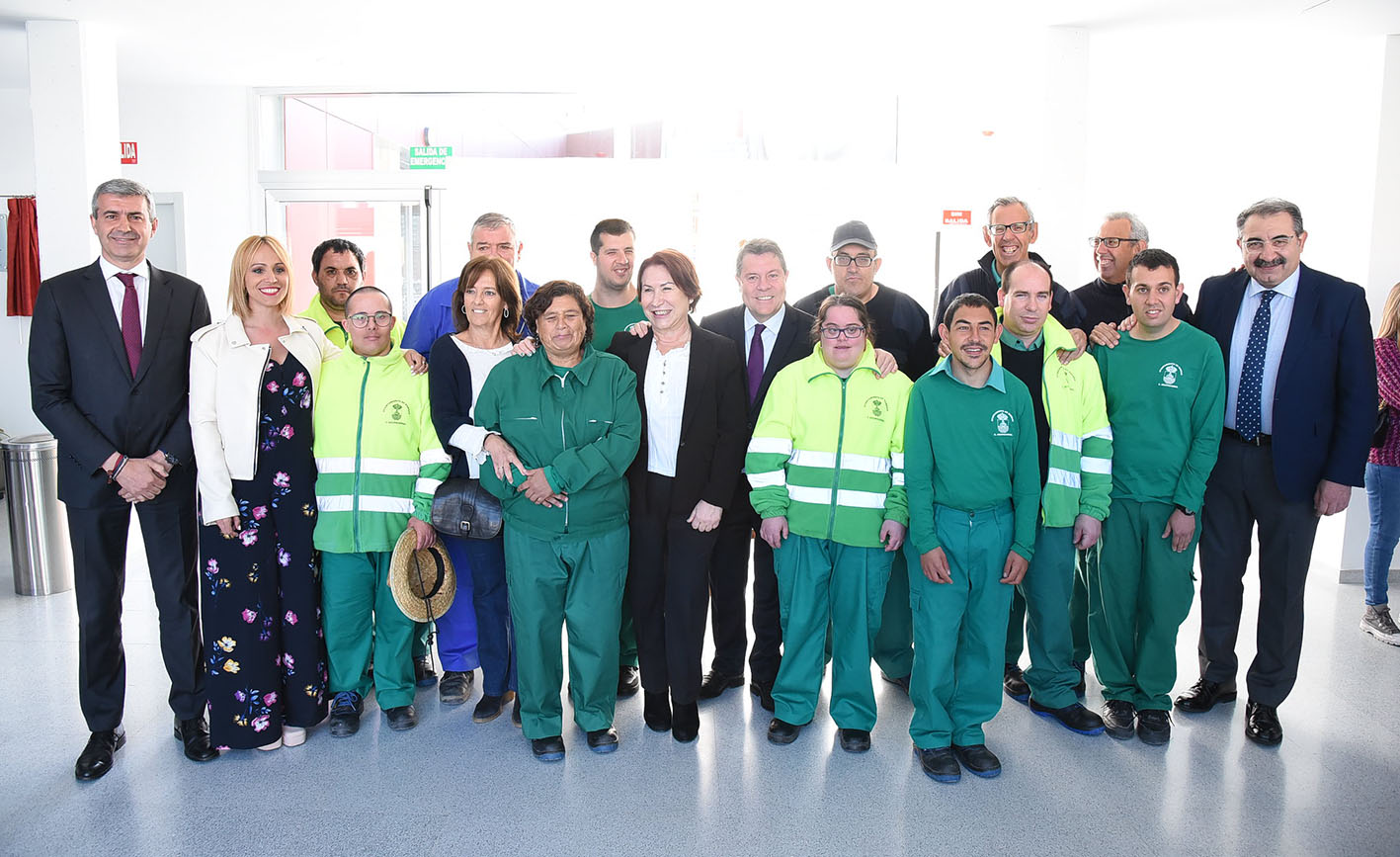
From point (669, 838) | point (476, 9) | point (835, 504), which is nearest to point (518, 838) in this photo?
point (669, 838)

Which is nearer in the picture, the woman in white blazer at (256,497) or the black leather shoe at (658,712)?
the woman in white blazer at (256,497)

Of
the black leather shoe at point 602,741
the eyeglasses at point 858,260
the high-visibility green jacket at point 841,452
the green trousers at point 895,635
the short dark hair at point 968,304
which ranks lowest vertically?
the black leather shoe at point 602,741

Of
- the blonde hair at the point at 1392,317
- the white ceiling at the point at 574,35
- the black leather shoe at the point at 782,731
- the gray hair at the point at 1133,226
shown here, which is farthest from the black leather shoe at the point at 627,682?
the blonde hair at the point at 1392,317

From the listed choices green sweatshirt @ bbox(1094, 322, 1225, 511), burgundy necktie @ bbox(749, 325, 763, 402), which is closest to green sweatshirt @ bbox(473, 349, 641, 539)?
burgundy necktie @ bbox(749, 325, 763, 402)

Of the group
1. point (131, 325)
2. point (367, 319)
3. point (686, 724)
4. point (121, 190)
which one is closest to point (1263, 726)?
point (686, 724)

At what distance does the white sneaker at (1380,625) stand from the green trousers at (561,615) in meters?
3.63

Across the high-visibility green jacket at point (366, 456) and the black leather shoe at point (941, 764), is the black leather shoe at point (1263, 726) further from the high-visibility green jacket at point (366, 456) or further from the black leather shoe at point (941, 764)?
the high-visibility green jacket at point (366, 456)

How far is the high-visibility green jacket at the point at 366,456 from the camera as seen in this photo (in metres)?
3.04

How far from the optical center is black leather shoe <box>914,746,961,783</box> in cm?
289

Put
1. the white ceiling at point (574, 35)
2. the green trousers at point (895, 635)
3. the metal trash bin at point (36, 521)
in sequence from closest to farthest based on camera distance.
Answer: the green trousers at point (895, 635)
the metal trash bin at point (36, 521)
the white ceiling at point (574, 35)

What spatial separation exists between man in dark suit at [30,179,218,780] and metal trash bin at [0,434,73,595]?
2.25 m

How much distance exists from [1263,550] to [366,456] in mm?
3146

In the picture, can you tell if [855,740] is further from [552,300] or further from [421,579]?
[552,300]

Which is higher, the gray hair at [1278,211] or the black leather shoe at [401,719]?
the gray hair at [1278,211]
